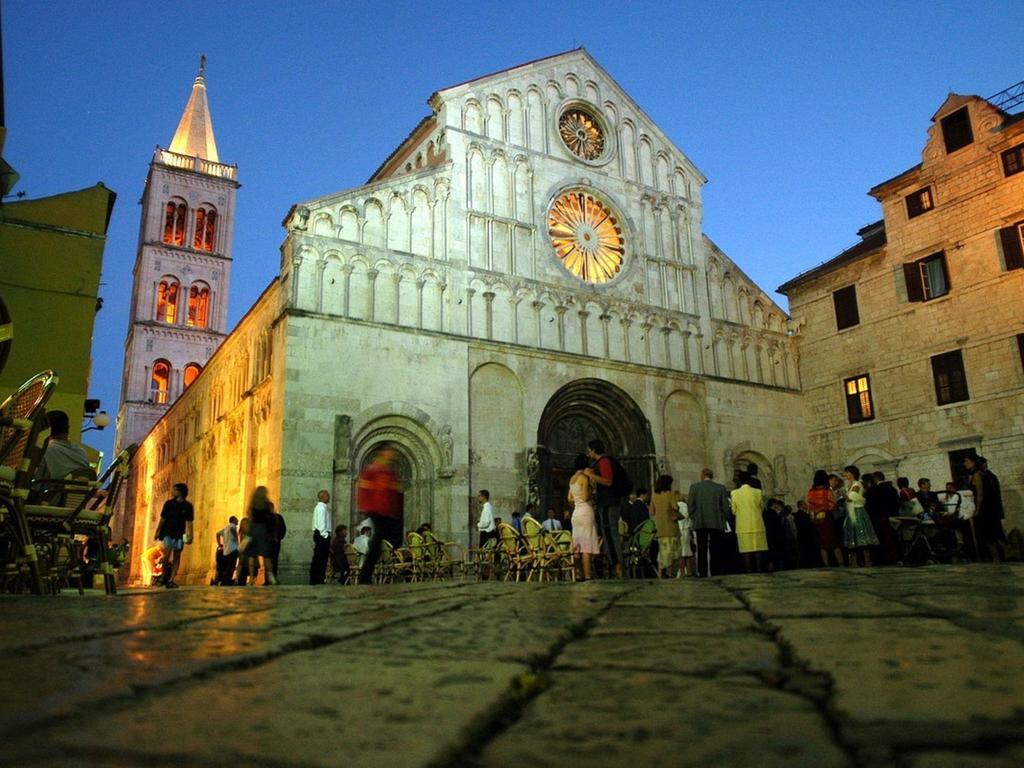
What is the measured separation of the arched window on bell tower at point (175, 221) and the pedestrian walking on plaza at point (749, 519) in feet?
130

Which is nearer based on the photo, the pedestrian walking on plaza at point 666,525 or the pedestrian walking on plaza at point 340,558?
the pedestrian walking on plaza at point 666,525

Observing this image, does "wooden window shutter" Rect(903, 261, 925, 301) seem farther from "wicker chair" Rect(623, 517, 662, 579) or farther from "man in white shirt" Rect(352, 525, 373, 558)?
"man in white shirt" Rect(352, 525, 373, 558)

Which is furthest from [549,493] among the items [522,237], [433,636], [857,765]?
[857,765]

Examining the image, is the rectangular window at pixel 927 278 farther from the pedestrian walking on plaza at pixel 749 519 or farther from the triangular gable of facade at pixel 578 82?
the pedestrian walking on plaza at pixel 749 519

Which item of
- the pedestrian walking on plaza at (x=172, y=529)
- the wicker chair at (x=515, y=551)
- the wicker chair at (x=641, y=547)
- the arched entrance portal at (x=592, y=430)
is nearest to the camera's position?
the pedestrian walking on plaza at (x=172, y=529)

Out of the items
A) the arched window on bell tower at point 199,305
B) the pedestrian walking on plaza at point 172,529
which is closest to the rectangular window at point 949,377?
the pedestrian walking on plaza at point 172,529

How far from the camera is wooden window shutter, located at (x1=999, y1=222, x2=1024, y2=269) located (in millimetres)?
18312

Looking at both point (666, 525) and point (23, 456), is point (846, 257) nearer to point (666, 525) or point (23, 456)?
point (666, 525)

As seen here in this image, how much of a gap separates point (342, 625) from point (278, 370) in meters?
14.0

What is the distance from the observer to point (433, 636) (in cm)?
210

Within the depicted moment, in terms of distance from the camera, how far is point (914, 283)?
20.6 m

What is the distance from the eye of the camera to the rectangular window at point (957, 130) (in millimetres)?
19797

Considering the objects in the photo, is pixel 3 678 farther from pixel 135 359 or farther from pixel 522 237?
pixel 135 359

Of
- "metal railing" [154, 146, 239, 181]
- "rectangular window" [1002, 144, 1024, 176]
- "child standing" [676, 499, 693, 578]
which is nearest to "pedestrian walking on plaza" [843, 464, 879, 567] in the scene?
"child standing" [676, 499, 693, 578]
